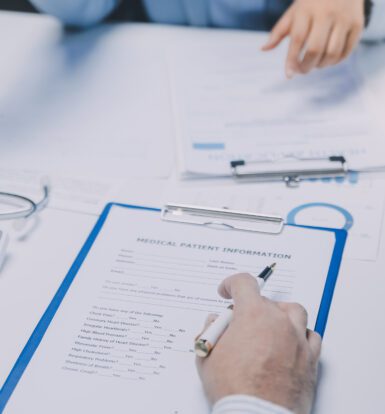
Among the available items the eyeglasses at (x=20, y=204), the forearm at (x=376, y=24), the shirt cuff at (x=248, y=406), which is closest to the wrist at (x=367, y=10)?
the forearm at (x=376, y=24)

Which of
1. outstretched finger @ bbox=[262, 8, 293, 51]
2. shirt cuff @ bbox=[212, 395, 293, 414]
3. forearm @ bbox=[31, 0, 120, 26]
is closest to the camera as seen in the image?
shirt cuff @ bbox=[212, 395, 293, 414]

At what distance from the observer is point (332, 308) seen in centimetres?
62

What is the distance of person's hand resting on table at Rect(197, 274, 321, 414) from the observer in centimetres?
50

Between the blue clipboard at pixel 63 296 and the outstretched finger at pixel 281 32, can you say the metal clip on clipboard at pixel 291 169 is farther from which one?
the outstretched finger at pixel 281 32

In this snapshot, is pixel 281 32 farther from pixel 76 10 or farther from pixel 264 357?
pixel 264 357

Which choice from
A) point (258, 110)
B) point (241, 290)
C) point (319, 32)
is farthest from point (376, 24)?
point (241, 290)

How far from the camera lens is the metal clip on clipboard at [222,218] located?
2.34 feet

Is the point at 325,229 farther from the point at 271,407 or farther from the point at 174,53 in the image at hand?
the point at 174,53

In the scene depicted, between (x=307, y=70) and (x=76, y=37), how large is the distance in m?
0.47

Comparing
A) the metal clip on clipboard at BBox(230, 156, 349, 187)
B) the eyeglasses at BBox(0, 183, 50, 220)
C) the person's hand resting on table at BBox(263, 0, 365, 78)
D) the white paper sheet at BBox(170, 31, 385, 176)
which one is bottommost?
the eyeglasses at BBox(0, 183, 50, 220)

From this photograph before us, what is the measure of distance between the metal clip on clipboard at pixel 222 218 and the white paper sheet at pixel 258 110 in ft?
0.27

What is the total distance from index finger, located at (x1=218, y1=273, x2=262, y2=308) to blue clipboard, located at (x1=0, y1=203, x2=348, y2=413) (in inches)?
3.2

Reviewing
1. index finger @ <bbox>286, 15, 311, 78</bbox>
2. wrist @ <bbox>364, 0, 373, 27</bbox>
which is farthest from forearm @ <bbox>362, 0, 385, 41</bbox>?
index finger @ <bbox>286, 15, 311, 78</bbox>

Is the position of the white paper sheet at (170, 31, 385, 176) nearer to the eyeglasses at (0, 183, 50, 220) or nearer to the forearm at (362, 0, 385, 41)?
the forearm at (362, 0, 385, 41)
